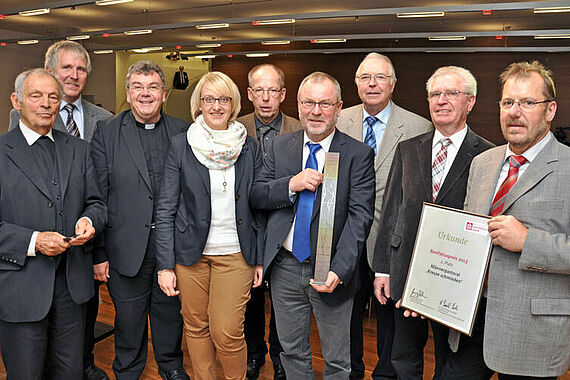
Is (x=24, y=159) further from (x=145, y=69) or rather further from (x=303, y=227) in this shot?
(x=303, y=227)

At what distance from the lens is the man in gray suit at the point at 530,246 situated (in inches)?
74.2

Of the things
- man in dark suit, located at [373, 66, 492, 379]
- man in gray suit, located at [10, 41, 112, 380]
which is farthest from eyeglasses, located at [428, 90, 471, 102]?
man in gray suit, located at [10, 41, 112, 380]

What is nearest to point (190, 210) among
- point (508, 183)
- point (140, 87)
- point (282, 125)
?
point (140, 87)

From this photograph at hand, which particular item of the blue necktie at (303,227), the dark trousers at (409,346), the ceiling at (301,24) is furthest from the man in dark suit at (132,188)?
the ceiling at (301,24)

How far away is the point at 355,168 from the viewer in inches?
98.2

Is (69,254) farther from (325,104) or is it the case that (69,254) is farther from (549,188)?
(549,188)

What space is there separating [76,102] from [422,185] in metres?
2.27

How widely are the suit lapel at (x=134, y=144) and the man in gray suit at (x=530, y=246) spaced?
1908 mm

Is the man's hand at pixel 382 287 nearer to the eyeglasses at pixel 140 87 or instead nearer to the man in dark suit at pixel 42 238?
the man in dark suit at pixel 42 238

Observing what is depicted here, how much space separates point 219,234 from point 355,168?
816 millimetres

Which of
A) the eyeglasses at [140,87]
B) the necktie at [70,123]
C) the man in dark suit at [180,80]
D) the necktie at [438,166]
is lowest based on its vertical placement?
the necktie at [438,166]

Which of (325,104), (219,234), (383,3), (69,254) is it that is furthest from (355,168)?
(383,3)

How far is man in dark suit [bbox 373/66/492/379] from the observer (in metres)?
2.37

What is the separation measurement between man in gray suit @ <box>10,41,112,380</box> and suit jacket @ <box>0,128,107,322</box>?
703 mm
